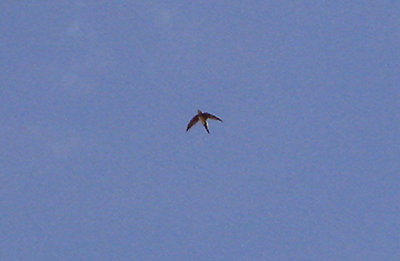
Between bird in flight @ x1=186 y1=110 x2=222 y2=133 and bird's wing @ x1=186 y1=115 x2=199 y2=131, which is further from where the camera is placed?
bird's wing @ x1=186 y1=115 x2=199 y2=131

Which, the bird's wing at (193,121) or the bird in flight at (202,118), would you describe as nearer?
the bird in flight at (202,118)

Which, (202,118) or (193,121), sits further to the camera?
(193,121)

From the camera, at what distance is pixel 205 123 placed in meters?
74.9
